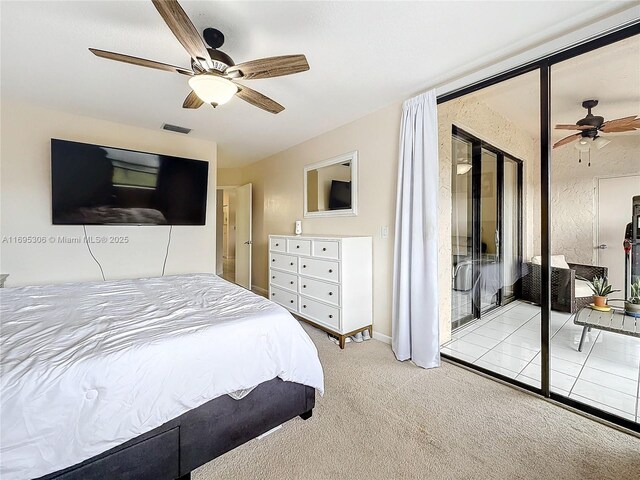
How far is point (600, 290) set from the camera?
202 centimetres

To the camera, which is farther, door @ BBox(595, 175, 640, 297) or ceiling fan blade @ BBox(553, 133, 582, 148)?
ceiling fan blade @ BBox(553, 133, 582, 148)

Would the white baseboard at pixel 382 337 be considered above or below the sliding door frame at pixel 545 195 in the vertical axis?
below

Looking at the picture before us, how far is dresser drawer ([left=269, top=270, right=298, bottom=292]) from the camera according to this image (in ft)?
11.1

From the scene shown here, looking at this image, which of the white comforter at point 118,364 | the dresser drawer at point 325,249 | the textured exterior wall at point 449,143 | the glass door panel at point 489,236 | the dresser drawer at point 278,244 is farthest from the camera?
the dresser drawer at point 278,244

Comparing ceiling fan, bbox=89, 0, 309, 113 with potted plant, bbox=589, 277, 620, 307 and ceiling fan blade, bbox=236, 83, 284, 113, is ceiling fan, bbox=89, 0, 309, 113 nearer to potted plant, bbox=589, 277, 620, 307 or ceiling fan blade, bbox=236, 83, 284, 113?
ceiling fan blade, bbox=236, 83, 284, 113

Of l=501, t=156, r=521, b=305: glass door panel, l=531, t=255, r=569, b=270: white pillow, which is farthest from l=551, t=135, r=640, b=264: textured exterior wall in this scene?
l=501, t=156, r=521, b=305: glass door panel

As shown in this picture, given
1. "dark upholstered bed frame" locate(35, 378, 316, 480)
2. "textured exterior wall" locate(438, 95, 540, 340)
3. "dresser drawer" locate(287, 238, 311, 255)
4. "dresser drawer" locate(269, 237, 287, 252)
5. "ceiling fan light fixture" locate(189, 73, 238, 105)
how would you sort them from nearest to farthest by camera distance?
"dark upholstered bed frame" locate(35, 378, 316, 480)
"ceiling fan light fixture" locate(189, 73, 238, 105)
"textured exterior wall" locate(438, 95, 540, 340)
"dresser drawer" locate(287, 238, 311, 255)
"dresser drawer" locate(269, 237, 287, 252)

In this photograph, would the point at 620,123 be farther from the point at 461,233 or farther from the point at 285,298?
the point at 285,298

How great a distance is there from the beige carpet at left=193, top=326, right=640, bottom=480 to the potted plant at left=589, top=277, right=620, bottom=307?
82 centimetres

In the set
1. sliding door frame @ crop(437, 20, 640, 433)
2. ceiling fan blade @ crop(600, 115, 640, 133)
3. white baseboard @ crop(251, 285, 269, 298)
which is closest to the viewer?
ceiling fan blade @ crop(600, 115, 640, 133)

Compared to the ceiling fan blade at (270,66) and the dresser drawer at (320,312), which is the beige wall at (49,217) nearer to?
the dresser drawer at (320,312)

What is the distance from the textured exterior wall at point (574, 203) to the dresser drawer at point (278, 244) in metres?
2.68

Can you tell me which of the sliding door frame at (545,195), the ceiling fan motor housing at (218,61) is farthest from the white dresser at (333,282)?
the ceiling fan motor housing at (218,61)

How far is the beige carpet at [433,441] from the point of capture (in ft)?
4.58
